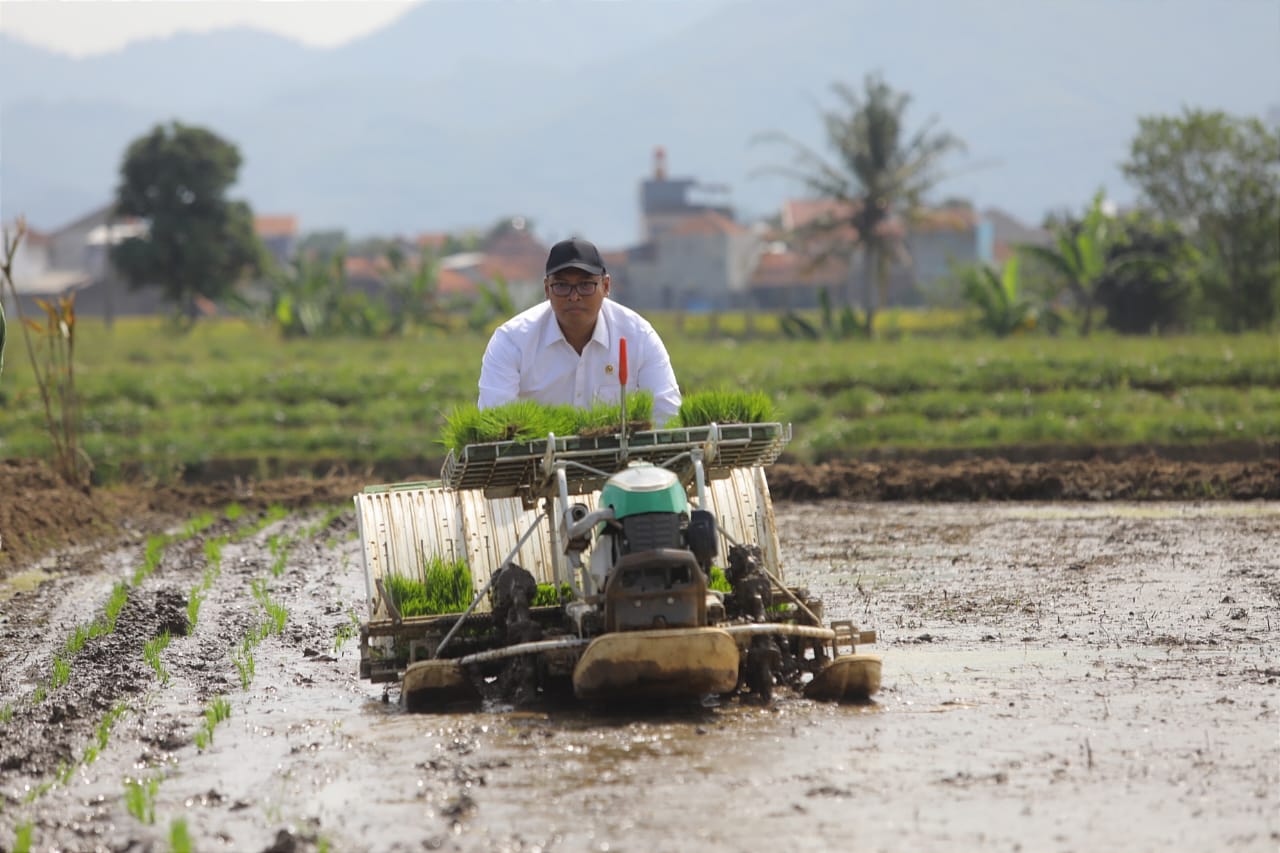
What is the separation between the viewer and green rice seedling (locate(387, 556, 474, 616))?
292 inches

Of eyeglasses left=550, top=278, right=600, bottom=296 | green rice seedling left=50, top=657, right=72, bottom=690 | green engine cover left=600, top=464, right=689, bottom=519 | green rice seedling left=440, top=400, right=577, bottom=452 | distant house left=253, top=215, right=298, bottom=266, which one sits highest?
distant house left=253, top=215, right=298, bottom=266

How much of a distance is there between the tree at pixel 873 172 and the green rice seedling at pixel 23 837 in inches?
1550

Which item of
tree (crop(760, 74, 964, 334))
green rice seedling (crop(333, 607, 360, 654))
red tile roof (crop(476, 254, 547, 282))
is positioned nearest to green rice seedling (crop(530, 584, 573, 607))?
green rice seedling (crop(333, 607, 360, 654))

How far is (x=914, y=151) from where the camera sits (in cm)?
4488

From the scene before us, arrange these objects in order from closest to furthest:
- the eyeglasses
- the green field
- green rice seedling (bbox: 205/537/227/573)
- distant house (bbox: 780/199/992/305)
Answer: the eyeglasses
green rice seedling (bbox: 205/537/227/573)
the green field
distant house (bbox: 780/199/992/305)

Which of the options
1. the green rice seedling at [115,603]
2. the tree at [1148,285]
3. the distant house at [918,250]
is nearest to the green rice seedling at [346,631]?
the green rice seedling at [115,603]

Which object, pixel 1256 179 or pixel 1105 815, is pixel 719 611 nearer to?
pixel 1105 815

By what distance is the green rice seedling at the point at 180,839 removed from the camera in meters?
4.74

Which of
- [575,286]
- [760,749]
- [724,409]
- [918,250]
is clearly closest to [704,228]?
[918,250]

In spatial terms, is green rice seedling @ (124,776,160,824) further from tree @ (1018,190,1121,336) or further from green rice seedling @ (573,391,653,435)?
tree @ (1018,190,1121,336)

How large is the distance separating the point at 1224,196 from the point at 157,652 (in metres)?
35.5

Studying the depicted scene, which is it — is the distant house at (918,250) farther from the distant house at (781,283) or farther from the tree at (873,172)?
the tree at (873,172)

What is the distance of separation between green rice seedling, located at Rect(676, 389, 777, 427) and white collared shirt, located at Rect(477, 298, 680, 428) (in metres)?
0.57

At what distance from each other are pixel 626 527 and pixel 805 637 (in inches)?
47.3
